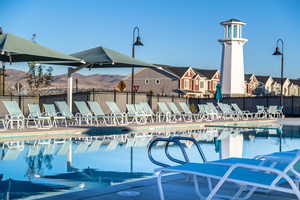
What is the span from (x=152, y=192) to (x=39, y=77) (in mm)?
44588

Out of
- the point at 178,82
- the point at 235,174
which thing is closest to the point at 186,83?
the point at 178,82

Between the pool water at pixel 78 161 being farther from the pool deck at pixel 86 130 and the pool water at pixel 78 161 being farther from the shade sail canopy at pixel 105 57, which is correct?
the shade sail canopy at pixel 105 57

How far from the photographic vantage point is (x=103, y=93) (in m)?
24.7

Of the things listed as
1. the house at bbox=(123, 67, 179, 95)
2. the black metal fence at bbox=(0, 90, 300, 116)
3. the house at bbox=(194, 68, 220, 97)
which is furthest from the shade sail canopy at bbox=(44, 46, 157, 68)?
the house at bbox=(194, 68, 220, 97)

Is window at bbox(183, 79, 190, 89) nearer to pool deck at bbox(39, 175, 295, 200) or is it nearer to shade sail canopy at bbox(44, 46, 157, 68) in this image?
shade sail canopy at bbox(44, 46, 157, 68)

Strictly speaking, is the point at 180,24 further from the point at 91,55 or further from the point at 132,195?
the point at 132,195

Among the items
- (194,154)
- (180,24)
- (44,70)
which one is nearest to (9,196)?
(194,154)

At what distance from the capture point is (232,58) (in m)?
37.5

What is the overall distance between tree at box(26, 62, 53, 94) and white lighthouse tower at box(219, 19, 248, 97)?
1824 centimetres

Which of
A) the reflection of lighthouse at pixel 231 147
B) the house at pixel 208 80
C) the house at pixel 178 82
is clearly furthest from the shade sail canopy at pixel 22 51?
the house at pixel 208 80

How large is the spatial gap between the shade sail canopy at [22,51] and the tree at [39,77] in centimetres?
3551

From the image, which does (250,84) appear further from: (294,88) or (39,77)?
(39,77)

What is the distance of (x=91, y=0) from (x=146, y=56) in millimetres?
23262

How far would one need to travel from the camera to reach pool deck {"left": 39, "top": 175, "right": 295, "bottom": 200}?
14.8ft
